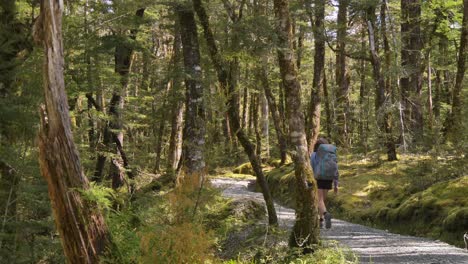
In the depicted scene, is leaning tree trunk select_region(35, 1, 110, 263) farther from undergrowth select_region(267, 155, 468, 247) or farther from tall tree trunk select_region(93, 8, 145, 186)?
tall tree trunk select_region(93, 8, 145, 186)

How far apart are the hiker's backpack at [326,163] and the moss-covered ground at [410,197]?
2628mm

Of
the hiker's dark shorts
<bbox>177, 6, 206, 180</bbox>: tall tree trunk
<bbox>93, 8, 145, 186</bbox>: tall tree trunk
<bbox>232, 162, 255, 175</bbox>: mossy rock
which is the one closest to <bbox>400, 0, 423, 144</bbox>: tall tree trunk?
<bbox>177, 6, 206, 180</bbox>: tall tree trunk

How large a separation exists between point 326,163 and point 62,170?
5.26 m

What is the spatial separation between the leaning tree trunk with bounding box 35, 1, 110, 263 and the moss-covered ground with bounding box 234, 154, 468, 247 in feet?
Answer: 22.6

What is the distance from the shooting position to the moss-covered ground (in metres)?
9.32

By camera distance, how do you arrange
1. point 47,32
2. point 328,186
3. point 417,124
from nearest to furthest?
1. point 47,32
2. point 328,186
3. point 417,124

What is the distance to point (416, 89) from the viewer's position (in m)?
18.8

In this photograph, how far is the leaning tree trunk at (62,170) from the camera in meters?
5.06

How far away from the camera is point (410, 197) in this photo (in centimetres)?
1120

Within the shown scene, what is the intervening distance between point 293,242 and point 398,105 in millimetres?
9459

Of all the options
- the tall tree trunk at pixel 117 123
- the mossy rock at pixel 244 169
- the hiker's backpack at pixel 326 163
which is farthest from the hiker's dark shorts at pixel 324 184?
the mossy rock at pixel 244 169

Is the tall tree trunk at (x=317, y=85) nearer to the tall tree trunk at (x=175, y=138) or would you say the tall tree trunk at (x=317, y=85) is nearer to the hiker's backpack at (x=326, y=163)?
the tall tree trunk at (x=175, y=138)

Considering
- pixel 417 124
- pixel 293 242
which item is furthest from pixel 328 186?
pixel 417 124

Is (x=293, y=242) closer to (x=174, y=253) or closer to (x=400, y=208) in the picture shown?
(x=174, y=253)
